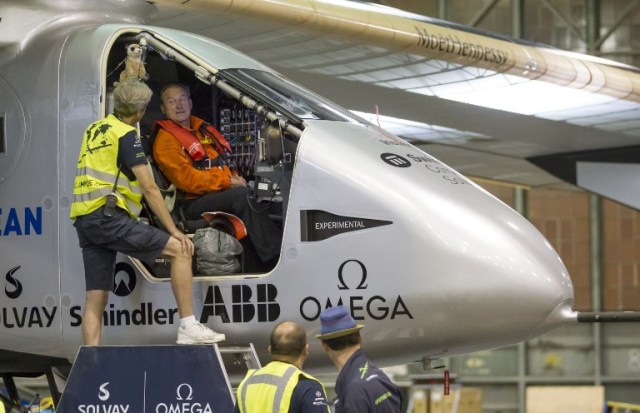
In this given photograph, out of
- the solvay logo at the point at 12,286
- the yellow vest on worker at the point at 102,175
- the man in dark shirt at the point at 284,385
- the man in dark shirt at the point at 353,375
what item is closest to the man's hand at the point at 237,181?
the yellow vest on worker at the point at 102,175

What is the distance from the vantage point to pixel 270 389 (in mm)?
5766

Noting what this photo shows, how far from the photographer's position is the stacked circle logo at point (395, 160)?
7086 millimetres

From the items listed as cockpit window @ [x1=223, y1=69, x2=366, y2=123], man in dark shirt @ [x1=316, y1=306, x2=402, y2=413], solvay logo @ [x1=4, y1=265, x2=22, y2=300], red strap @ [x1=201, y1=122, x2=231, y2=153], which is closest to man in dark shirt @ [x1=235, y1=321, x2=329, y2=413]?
man in dark shirt @ [x1=316, y1=306, x2=402, y2=413]

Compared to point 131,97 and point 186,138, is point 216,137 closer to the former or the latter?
point 186,138

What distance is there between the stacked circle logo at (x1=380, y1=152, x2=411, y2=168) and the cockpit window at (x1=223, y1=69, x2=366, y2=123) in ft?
1.55

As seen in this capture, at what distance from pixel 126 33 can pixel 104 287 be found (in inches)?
60.3

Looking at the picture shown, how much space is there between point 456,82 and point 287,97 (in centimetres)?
711

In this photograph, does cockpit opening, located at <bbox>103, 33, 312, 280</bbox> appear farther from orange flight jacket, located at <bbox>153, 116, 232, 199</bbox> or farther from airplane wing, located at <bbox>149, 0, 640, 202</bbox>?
airplane wing, located at <bbox>149, 0, 640, 202</bbox>

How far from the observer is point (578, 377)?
22.8 m

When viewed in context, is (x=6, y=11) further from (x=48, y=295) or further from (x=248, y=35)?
(x=248, y=35)

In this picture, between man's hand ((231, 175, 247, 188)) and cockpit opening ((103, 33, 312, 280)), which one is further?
man's hand ((231, 175, 247, 188))

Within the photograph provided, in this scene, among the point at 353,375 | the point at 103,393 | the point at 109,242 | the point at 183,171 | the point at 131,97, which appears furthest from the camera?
the point at 183,171

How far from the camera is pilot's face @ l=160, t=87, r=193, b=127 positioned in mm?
7836

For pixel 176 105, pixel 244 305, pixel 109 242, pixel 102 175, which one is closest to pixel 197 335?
pixel 244 305
